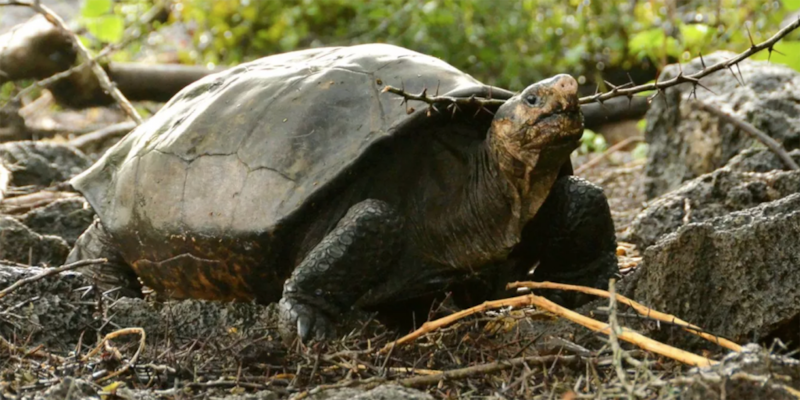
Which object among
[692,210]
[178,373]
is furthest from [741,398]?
[692,210]

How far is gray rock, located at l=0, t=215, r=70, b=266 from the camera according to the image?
4.45 metres

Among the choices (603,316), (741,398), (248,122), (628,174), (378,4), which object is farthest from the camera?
(378,4)

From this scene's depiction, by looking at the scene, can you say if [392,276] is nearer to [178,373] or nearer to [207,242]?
[207,242]

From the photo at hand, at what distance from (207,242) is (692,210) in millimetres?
2147

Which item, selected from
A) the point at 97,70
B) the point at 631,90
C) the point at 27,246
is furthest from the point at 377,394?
the point at 97,70

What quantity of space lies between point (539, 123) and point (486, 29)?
23.6 feet

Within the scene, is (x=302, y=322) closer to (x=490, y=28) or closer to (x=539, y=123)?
(x=539, y=123)

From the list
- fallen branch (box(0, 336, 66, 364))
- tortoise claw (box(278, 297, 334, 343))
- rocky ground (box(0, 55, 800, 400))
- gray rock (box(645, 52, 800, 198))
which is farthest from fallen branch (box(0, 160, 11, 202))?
gray rock (box(645, 52, 800, 198))

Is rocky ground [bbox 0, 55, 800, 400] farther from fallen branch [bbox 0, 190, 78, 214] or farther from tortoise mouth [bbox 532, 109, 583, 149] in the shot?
fallen branch [bbox 0, 190, 78, 214]

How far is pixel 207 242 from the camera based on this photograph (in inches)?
140

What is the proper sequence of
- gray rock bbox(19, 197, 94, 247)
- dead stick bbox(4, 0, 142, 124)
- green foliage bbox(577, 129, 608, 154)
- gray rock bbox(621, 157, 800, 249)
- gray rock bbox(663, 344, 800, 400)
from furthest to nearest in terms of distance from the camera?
green foliage bbox(577, 129, 608, 154)
dead stick bbox(4, 0, 142, 124)
gray rock bbox(19, 197, 94, 247)
gray rock bbox(621, 157, 800, 249)
gray rock bbox(663, 344, 800, 400)

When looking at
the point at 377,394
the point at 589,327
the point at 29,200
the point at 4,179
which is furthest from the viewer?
the point at 29,200

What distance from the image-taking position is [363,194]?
11.2 feet

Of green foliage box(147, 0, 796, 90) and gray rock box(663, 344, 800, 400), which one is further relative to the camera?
green foliage box(147, 0, 796, 90)
